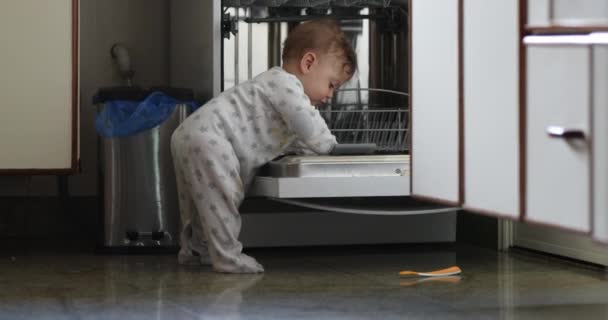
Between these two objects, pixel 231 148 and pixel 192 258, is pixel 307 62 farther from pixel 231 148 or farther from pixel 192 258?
pixel 192 258

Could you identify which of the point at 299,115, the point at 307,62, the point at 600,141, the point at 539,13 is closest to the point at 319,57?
the point at 307,62

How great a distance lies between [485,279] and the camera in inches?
95.2

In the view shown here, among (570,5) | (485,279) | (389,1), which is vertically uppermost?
(389,1)

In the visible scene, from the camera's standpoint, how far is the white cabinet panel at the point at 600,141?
112cm

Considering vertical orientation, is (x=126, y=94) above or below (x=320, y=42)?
below

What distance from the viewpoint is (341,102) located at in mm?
3338

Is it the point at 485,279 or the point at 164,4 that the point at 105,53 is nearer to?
the point at 164,4

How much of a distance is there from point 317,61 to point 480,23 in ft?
4.65

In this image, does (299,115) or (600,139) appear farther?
(299,115)

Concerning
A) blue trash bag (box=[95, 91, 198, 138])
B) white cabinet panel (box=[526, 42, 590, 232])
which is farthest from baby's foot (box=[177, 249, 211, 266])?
white cabinet panel (box=[526, 42, 590, 232])

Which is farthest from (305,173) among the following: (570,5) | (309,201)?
(570,5)

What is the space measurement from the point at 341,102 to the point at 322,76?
51 centimetres

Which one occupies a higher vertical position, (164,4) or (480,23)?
(164,4)

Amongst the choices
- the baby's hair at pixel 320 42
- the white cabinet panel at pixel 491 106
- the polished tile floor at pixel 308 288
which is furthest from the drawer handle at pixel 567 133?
the baby's hair at pixel 320 42
